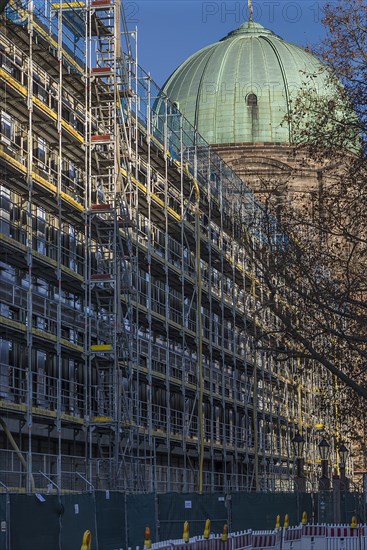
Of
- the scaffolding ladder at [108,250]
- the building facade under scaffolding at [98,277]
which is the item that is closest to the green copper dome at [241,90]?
the building facade under scaffolding at [98,277]

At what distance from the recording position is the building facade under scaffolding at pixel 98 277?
3728 cm

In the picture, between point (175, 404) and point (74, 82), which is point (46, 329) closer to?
point (74, 82)

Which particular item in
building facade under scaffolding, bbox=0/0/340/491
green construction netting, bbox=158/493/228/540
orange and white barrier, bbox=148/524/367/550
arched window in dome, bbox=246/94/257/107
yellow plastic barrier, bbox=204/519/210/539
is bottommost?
orange and white barrier, bbox=148/524/367/550

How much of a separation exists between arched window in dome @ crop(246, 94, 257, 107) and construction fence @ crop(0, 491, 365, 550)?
59991 millimetres

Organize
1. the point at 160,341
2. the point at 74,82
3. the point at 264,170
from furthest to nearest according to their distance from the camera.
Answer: the point at 264,170 → the point at 160,341 → the point at 74,82

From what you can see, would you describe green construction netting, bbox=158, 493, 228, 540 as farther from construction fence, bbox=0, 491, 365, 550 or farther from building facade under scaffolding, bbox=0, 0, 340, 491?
building facade under scaffolding, bbox=0, 0, 340, 491

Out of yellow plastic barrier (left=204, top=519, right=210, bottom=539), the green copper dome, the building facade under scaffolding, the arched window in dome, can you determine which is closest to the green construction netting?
yellow plastic barrier (left=204, top=519, right=210, bottom=539)

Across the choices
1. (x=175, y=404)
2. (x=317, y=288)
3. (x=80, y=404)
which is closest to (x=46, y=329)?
(x=80, y=404)

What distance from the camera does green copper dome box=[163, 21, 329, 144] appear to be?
311 feet

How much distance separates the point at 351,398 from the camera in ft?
131

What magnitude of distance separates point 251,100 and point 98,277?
56809mm

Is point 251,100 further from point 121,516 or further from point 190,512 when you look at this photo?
point 121,516

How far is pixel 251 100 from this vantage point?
95.4 meters

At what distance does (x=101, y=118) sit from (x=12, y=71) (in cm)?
578
